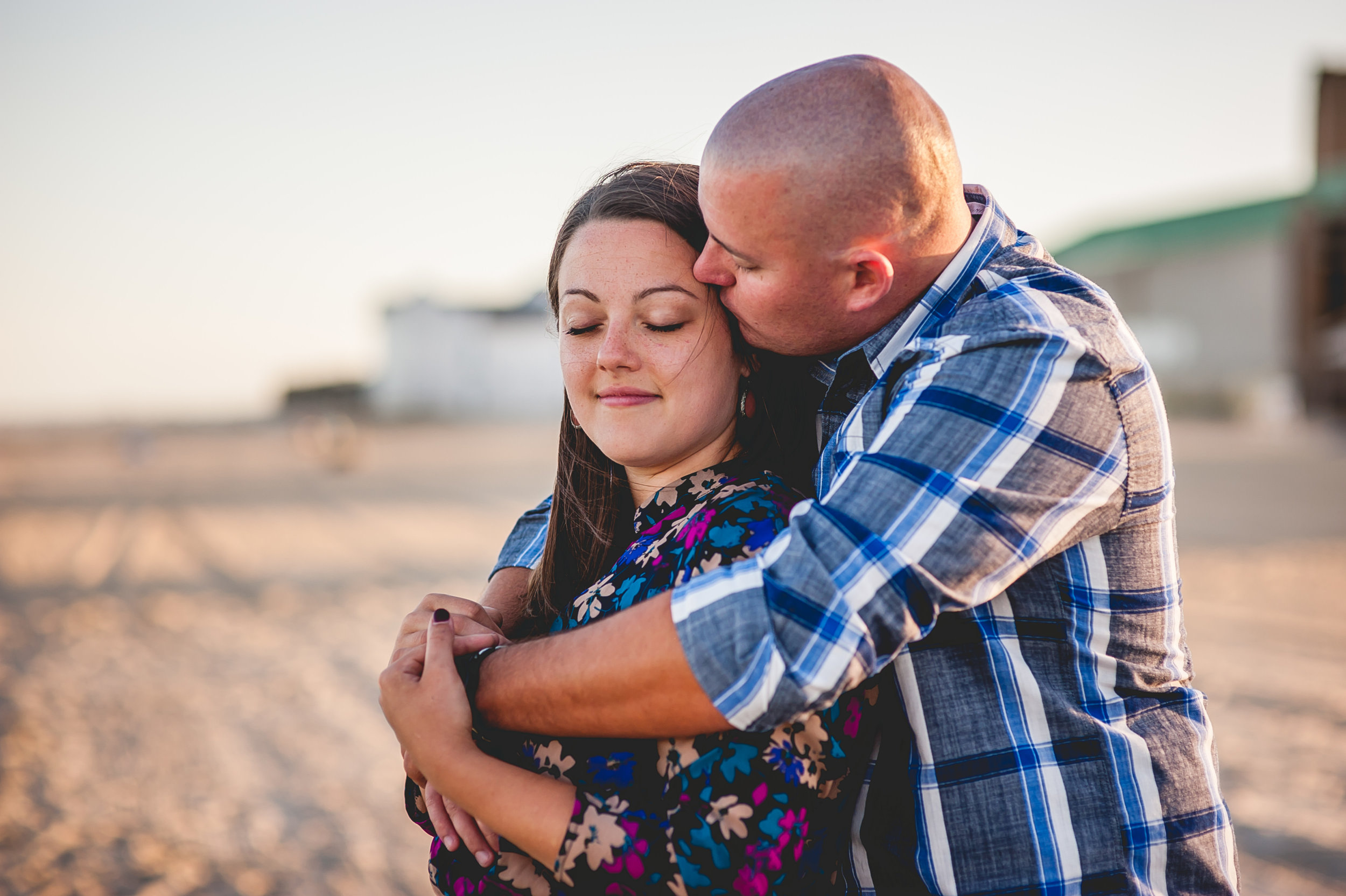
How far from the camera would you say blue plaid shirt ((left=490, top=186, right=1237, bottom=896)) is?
130 centimetres

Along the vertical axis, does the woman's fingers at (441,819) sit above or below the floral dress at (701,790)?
below

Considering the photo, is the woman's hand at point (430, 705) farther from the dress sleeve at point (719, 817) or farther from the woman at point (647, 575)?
the dress sleeve at point (719, 817)

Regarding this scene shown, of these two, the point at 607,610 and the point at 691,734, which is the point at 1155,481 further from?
the point at 607,610

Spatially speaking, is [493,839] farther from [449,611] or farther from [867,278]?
[867,278]


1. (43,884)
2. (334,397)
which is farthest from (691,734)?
(334,397)

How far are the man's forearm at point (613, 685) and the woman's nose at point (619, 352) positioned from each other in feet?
1.78

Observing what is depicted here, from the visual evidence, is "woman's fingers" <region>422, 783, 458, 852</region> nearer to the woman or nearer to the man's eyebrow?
the woman

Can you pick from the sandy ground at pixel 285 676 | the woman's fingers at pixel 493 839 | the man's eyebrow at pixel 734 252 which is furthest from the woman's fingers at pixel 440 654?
the sandy ground at pixel 285 676

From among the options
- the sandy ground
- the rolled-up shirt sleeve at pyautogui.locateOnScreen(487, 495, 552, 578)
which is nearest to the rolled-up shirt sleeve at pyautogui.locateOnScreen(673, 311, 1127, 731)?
the rolled-up shirt sleeve at pyautogui.locateOnScreen(487, 495, 552, 578)

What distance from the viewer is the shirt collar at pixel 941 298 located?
1.61 meters

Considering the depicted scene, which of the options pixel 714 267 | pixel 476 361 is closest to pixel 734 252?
pixel 714 267

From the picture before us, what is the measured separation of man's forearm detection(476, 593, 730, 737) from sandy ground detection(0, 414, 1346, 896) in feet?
11.3

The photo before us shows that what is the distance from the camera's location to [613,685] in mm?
1401

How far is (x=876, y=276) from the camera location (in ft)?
5.31
